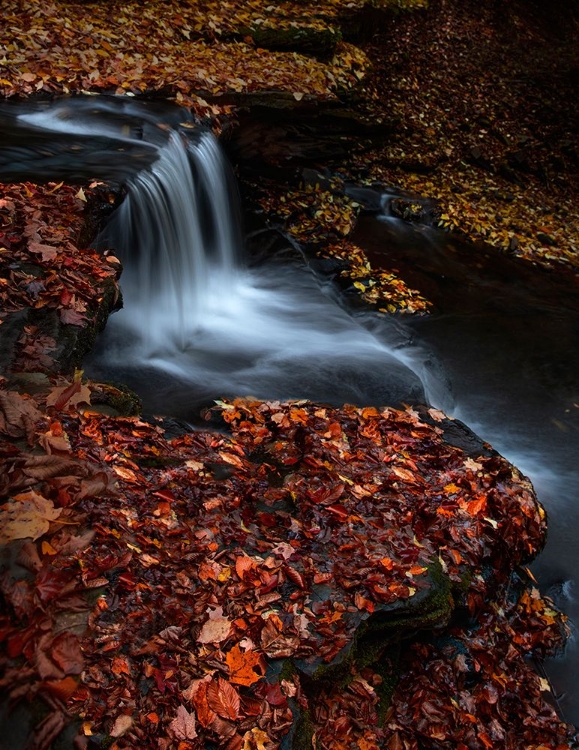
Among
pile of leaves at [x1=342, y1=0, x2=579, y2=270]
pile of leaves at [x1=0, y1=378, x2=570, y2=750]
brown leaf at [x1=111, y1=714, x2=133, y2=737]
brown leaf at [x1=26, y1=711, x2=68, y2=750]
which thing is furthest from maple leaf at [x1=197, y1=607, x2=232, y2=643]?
pile of leaves at [x1=342, y1=0, x2=579, y2=270]

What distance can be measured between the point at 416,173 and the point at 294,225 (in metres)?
3.49

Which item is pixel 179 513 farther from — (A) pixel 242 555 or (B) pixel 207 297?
(B) pixel 207 297

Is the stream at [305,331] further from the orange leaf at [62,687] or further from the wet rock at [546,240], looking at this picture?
the orange leaf at [62,687]

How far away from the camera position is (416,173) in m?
11.6

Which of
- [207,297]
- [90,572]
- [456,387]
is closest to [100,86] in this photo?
[207,297]

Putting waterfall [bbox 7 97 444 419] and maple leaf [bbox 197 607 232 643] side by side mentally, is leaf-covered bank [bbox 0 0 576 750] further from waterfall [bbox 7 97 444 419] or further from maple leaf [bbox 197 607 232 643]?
waterfall [bbox 7 97 444 419]

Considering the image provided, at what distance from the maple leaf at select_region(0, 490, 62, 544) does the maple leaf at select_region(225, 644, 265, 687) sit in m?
0.96

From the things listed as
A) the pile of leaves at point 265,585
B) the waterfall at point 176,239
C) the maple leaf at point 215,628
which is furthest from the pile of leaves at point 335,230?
the maple leaf at point 215,628

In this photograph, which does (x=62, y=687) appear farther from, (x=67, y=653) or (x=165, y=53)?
(x=165, y=53)

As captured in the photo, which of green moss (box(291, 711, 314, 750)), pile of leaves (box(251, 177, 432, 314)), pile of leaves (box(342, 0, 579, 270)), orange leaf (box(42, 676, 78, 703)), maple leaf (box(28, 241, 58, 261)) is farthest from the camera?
pile of leaves (box(342, 0, 579, 270))

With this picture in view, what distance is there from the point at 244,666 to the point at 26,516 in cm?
111

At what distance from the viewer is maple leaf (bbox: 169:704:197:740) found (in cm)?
238

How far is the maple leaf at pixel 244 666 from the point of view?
2627 millimetres

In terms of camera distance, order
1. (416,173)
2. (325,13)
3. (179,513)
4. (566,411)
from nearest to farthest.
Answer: (179,513)
(566,411)
(325,13)
(416,173)
